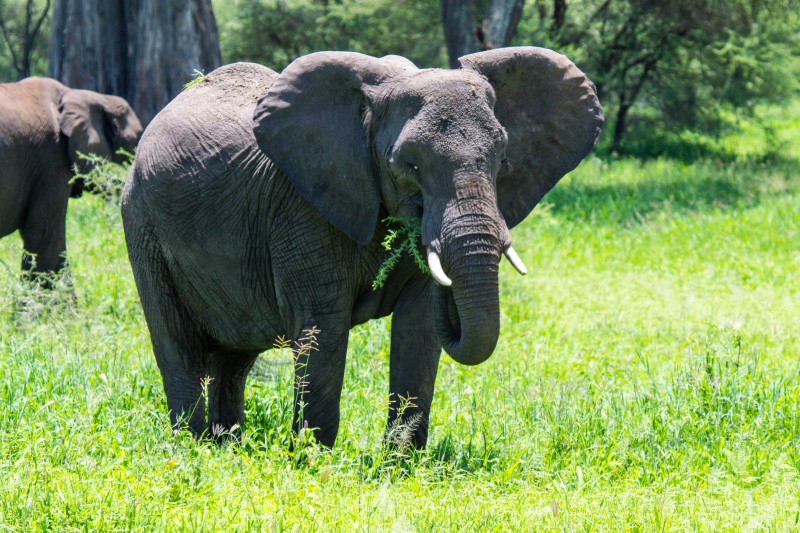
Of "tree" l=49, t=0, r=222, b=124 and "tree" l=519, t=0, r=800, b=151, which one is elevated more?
"tree" l=49, t=0, r=222, b=124

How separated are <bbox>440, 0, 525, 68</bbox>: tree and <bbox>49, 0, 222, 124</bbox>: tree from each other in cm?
308

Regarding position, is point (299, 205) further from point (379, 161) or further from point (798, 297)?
point (798, 297)

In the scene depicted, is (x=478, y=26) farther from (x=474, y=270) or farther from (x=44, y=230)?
(x=474, y=270)

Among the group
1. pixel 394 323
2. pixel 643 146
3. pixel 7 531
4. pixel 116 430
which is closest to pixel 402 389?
pixel 394 323

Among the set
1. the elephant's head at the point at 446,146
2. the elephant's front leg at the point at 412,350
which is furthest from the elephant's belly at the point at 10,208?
the elephant's front leg at the point at 412,350

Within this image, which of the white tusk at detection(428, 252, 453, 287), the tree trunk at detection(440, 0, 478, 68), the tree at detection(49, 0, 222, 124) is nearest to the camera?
the white tusk at detection(428, 252, 453, 287)

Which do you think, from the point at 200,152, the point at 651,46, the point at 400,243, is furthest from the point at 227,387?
the point at 651,46

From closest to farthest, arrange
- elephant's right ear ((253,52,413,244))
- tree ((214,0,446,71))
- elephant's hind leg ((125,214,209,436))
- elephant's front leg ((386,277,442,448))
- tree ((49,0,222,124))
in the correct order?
elephant's right ear ((253,52,413,244))
elephant's front leg ((386,277,442,448))
elephant's hind leg ((125,214,209,436))
tree ((49,0,222,124))
tree ((214,0,446,71))

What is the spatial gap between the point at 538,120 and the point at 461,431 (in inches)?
64.7

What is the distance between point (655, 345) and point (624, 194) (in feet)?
24.9

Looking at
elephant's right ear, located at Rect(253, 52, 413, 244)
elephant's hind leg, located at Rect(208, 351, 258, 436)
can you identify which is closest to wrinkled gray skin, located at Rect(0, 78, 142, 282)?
elephant's hind leg, located at Rect(208, 351, 258, 436)

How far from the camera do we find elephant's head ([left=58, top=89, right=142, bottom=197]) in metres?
9.53

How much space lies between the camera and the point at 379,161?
15.2ft

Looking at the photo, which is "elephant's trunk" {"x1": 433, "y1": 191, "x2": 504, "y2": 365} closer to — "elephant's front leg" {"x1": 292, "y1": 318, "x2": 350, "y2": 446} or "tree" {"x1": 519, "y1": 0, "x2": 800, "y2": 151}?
"elephant's front leg" {"x1": 292, "y1": 318, "x2": 350, "y2": 446}
